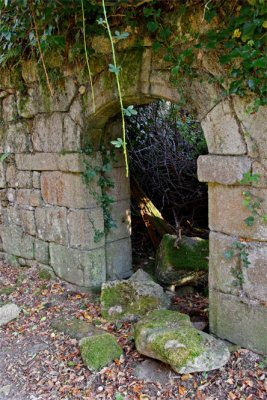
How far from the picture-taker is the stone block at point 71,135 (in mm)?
4250

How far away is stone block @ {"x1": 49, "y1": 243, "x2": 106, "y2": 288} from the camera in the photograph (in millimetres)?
4473

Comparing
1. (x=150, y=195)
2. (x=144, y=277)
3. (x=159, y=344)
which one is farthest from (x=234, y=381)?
(x=150, y=195)

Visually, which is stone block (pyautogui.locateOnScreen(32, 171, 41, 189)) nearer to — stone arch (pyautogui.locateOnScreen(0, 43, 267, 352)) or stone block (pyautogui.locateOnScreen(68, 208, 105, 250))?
stone arch (pyautogui.locateOnScreen(0, 43, 267, 352))

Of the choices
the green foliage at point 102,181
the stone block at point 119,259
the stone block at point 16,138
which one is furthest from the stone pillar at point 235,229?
the stone block at point 16,138

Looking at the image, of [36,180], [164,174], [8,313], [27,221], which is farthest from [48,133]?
[8,313]

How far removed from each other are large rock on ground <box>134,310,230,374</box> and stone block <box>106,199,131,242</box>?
1.51 meters

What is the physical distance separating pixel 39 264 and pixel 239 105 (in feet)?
10.2

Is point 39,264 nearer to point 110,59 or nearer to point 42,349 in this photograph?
point 42,349

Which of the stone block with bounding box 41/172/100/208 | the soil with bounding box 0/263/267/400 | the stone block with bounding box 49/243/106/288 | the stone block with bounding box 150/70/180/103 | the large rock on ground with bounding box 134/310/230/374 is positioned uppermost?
A: the stone block with bounding box 150/70/180/103

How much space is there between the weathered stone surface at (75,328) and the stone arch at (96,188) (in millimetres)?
559

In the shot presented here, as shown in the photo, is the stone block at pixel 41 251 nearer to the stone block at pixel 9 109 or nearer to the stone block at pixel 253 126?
the stone block at pixel 9 109

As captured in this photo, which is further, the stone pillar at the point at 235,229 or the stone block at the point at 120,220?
the stone block at the point at 120,220

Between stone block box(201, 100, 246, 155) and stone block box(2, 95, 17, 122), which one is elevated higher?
stone block box(2, 95, 17, 122)

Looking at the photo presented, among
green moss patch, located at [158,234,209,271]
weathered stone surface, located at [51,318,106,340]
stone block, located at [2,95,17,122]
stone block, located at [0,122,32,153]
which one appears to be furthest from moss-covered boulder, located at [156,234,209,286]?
stone block, located at [2,95,17,122]
